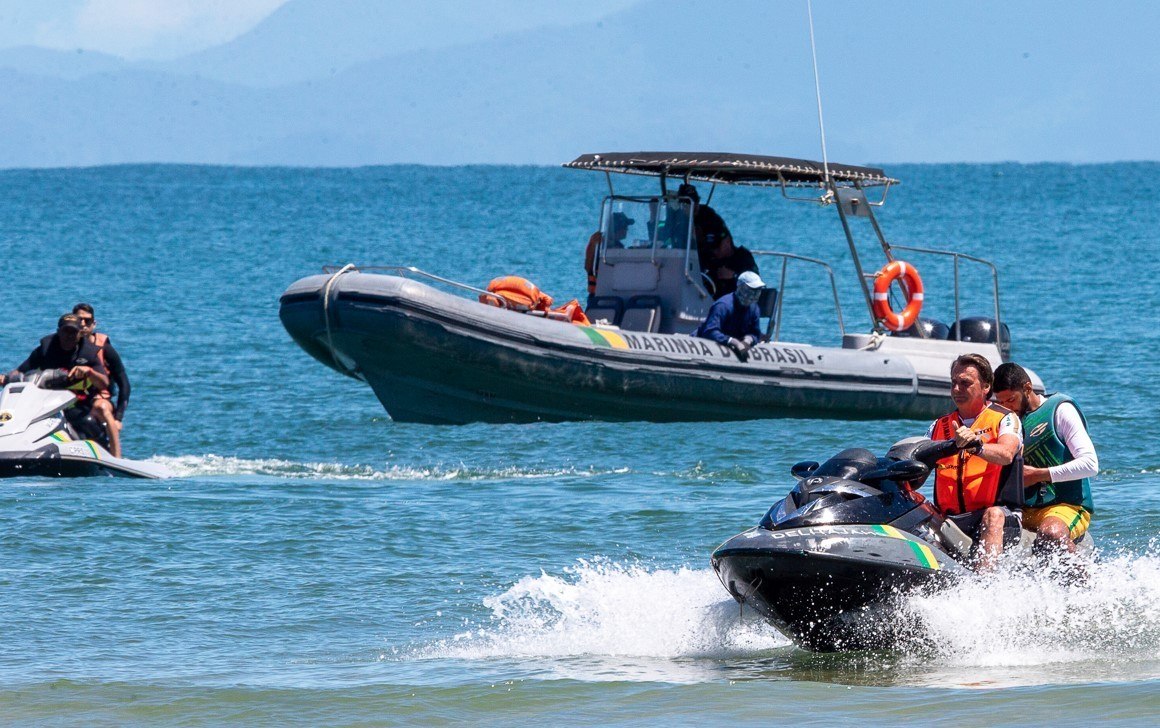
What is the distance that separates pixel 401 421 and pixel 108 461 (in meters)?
4.03

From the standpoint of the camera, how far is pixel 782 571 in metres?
6.16

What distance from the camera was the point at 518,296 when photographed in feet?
45.9

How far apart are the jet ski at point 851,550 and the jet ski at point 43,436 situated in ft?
19.1

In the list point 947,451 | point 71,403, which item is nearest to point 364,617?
point 947,451

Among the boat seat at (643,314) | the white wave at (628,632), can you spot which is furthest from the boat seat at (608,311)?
the white wave at (628,632)

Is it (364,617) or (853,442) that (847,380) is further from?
(364,617)

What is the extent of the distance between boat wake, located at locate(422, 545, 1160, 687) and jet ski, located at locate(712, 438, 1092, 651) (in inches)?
5.2

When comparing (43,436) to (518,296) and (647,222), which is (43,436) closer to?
(518,296)

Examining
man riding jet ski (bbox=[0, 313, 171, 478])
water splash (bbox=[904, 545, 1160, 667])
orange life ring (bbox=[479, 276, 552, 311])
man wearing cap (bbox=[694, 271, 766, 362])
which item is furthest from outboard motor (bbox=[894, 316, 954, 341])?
water splash (bbox=[904, 545, 1160, 667])

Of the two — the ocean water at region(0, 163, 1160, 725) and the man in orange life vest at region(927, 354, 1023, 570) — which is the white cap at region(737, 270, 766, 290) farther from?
the man in orange life vest at region(927, 354, 1023, 570)

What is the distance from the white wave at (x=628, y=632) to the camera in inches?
273

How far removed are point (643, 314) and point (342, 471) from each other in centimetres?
313

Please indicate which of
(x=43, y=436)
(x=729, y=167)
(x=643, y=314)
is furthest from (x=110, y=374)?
(x=729, y=167)

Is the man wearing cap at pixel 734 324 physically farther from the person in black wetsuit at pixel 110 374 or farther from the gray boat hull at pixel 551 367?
the person in black wetsuit at pixel 110 374
